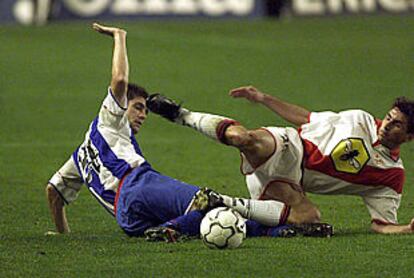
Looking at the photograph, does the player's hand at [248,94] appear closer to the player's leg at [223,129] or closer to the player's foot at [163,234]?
the player's leg at [223,129]

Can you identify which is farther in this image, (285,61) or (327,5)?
(327,5)

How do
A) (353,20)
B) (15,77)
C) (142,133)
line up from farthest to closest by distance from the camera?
(353,20), (15,77), (142,133)

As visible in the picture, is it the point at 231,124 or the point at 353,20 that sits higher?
the point at 231,124

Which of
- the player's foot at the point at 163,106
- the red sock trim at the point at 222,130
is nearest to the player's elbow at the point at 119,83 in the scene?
the player's foot at the point at 163,106

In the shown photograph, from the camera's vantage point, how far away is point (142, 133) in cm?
1928

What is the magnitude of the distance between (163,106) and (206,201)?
2.83 ft

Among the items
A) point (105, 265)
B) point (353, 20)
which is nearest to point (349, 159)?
point (105, 265)

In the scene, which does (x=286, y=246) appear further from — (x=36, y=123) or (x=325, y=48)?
(x=325, y=48)

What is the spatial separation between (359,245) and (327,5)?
24849 millimetres

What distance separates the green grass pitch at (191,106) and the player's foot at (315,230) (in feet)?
0.38

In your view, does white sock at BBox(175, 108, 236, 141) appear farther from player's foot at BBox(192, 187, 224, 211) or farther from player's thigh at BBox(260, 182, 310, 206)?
player's thigh at BBox(260, 182, 310, 206)

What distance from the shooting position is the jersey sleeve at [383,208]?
10703mm

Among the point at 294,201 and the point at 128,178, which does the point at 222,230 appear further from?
the point at 294,201

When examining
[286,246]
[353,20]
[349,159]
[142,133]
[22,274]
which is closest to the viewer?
[22,274]
